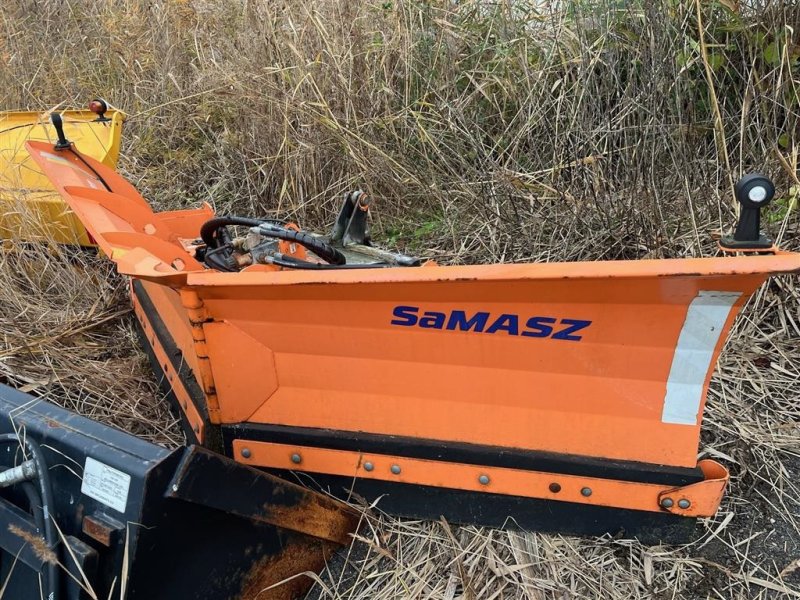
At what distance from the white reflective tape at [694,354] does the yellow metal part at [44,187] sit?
2702mm

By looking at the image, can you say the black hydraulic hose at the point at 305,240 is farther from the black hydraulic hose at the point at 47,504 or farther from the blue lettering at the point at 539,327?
the black hydraulic hose at the point at 47,504

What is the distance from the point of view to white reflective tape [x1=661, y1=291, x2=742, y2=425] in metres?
1.25

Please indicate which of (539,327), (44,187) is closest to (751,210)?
(539,327)

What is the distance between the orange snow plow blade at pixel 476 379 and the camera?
1.30 m

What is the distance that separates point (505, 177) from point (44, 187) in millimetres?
2270

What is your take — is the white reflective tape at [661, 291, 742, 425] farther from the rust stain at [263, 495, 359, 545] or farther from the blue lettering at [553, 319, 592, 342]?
the rust stain at [263, 495, 359, 545]

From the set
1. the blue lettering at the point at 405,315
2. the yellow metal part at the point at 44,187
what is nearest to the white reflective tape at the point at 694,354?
the blue lettering at the point at 405,315

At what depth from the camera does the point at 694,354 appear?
1.34 meters

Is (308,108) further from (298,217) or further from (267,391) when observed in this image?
(267,391)

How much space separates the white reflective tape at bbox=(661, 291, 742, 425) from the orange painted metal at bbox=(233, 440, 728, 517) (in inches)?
6.9

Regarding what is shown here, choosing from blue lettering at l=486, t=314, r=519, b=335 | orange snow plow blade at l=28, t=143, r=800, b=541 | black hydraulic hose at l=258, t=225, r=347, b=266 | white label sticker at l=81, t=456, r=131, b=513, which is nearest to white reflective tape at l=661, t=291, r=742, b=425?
orange snow plow blade at l=28, t=143, r=800, b=541

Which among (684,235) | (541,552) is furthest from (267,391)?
(684,235)

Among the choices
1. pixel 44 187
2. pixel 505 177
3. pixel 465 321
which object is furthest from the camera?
pixel 44 187

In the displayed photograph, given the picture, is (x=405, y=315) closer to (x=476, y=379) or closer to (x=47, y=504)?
(x=476, y=379)
